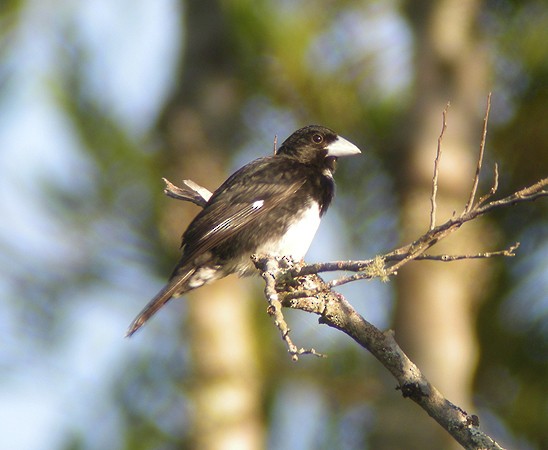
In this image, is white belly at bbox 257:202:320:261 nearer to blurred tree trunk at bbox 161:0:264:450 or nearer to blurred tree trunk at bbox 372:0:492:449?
blurred tree trunk at bbox 372:0:492:449

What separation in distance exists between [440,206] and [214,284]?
243 centimetres

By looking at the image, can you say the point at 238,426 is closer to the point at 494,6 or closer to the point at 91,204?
the point at 91,204

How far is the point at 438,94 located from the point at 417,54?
20.4 inches

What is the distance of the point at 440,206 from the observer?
820 centimetres

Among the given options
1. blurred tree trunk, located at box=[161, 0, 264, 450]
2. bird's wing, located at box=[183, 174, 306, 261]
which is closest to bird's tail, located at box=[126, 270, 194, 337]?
bird's wing, located at box=[183, 174, 306, 261]

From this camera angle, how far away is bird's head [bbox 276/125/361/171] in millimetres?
5852

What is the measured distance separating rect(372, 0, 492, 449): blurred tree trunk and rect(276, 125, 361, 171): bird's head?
1.82m

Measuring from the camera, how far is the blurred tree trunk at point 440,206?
800 cm

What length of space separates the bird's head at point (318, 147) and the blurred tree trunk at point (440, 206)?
1.82 m

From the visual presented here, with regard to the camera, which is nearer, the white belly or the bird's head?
the white belly

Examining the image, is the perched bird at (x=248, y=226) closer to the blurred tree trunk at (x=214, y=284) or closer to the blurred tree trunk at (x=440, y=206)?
the blurred tree trunk at (x=440, y=206)

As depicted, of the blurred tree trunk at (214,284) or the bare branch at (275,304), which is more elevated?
the blurred tree trunk at (214,284)

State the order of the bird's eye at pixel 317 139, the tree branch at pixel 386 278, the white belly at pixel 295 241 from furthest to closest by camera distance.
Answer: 1. the bird's eye at pixel 317 139
2. the white belly at pixel 295 241
3. the tree branch at pixel 386 278

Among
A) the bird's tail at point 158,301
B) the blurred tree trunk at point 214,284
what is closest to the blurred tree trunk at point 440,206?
the blurred tree trunk at point 214,284
